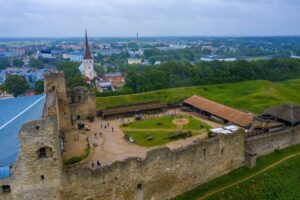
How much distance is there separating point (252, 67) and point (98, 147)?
7195 cm

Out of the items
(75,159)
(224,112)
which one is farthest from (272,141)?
(75,159)

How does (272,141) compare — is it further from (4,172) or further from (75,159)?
(4,172)

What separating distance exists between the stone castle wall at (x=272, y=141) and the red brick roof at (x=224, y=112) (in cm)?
463

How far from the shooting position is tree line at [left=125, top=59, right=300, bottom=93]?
8362 cm

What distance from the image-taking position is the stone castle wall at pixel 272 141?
3769 centimetres

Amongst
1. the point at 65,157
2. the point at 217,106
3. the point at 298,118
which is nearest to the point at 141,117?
Result: the point at 217,106

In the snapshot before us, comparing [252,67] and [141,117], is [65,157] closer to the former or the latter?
[141,117]

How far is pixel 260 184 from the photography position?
33781 mm

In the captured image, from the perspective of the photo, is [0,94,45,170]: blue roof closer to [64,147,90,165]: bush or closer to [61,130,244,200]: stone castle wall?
[61,130,244,200]: stone castle wall

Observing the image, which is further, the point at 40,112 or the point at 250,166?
the point at 250,166

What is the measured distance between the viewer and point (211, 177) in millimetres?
33625

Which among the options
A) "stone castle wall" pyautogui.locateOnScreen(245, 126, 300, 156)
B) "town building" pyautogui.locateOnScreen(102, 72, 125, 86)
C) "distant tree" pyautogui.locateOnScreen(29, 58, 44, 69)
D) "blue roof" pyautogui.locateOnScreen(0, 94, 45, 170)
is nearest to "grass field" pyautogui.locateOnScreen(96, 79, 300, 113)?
"stone castle wall" pyautogui.locateOnScreen(245, 126, 300, 156)

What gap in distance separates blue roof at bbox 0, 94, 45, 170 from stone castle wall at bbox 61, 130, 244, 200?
476 cm

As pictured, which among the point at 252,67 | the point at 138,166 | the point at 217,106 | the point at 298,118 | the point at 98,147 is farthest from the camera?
the point at 252,67
